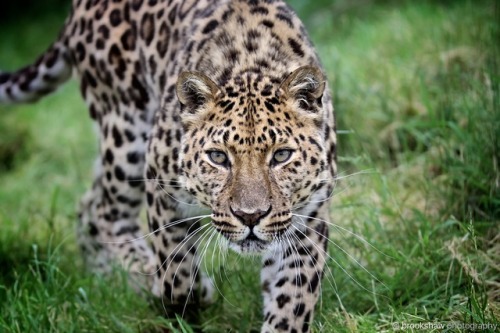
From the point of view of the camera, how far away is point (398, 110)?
8195mm

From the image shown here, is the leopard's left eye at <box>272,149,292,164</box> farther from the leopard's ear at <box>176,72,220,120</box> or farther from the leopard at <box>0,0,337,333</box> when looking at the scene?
the leopard's ear at <box>176,72,220,120</box>

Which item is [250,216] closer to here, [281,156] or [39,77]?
[281,156]

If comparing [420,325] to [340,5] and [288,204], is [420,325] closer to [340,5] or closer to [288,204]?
[288,204]

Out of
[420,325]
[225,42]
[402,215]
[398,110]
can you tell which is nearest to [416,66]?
[398,110]

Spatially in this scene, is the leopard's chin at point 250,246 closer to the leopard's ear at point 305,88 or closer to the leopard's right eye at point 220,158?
the leopard's right eye at point 220,158

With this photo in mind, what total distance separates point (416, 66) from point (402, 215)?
8.50 ft

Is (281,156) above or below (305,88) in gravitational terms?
below

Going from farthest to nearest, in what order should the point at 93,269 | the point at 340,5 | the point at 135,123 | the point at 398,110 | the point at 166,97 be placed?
the point at 340,5 < the point at 398,110 < the point at 93,269 < the point at 135,123 < the point at 166,97

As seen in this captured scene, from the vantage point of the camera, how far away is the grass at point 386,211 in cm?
587

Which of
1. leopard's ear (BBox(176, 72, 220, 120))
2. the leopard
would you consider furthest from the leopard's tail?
leopard's ear (BBox(176, 72, 220, 120))

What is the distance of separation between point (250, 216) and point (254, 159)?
1.03ft

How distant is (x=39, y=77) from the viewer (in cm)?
777

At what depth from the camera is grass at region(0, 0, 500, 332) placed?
5867mm

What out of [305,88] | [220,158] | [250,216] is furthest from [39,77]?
[250,216]
